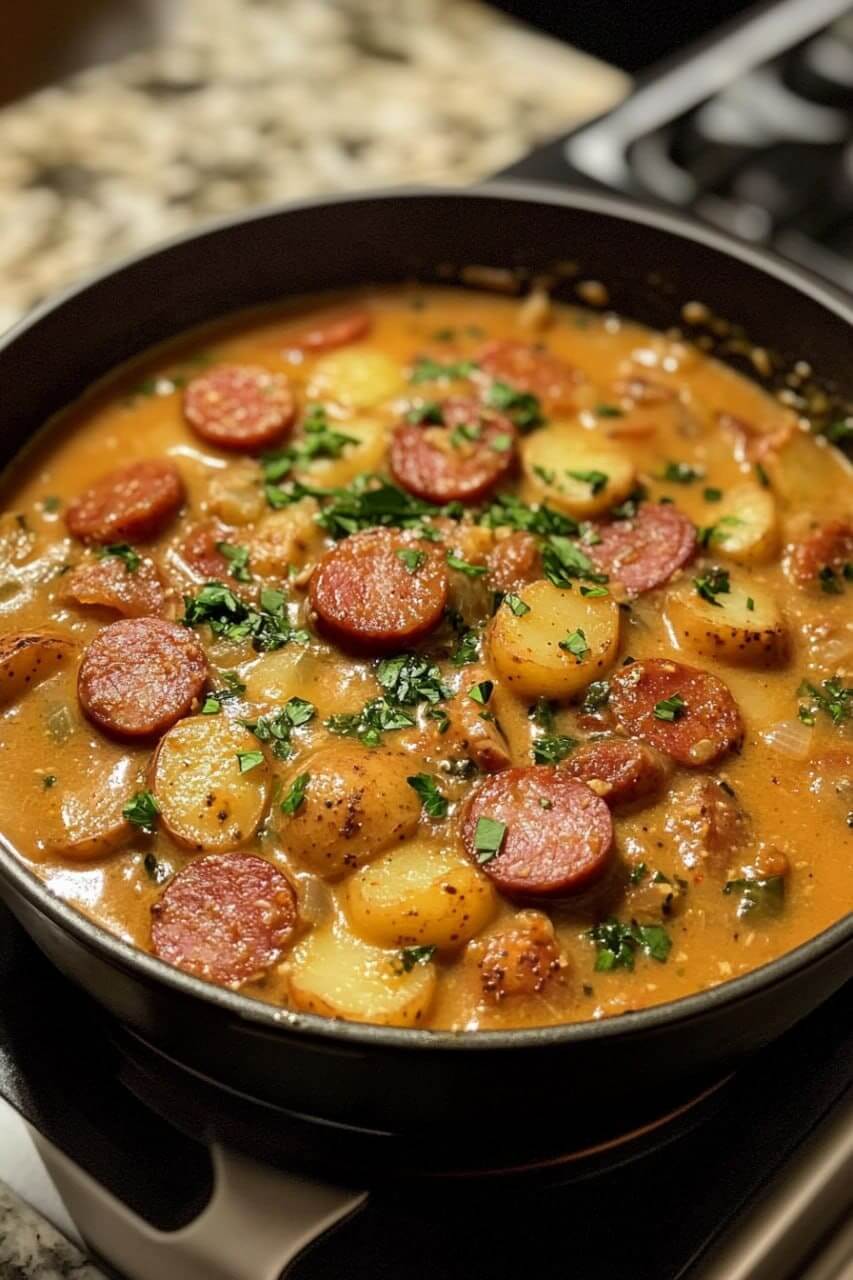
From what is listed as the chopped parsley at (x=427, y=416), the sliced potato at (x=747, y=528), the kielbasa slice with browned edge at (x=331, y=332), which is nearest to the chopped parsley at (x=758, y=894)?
the sliced potato at (x=747, y=528)

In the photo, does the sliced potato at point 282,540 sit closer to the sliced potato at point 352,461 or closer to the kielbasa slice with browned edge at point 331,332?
the sliced potato at point 352,461

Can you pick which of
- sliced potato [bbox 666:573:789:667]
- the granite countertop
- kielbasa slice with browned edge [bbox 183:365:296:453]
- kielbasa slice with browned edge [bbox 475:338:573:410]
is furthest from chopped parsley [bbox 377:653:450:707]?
the granite countertop

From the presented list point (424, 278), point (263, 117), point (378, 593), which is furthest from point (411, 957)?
point (263, 117)

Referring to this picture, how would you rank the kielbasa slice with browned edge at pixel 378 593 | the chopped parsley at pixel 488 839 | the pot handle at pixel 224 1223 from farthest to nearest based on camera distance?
the kielbasa slice with browned edge at pixel 378 593, the chopped parsley at pixel 488 839, the pot handle at pixel 224 1223

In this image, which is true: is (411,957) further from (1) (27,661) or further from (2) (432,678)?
(1) (27,661)

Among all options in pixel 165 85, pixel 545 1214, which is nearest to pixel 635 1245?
pixel 545 1214

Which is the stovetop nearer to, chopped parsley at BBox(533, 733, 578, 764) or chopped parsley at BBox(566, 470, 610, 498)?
chopped parsley at BBox(533, 733, 578, 764)

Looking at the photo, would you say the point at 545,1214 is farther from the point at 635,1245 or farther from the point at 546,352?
the point at 546,352

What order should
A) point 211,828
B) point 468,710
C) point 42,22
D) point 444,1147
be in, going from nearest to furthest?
point 444,1147 < point 211,828 < point 468,710 < point 42,22
